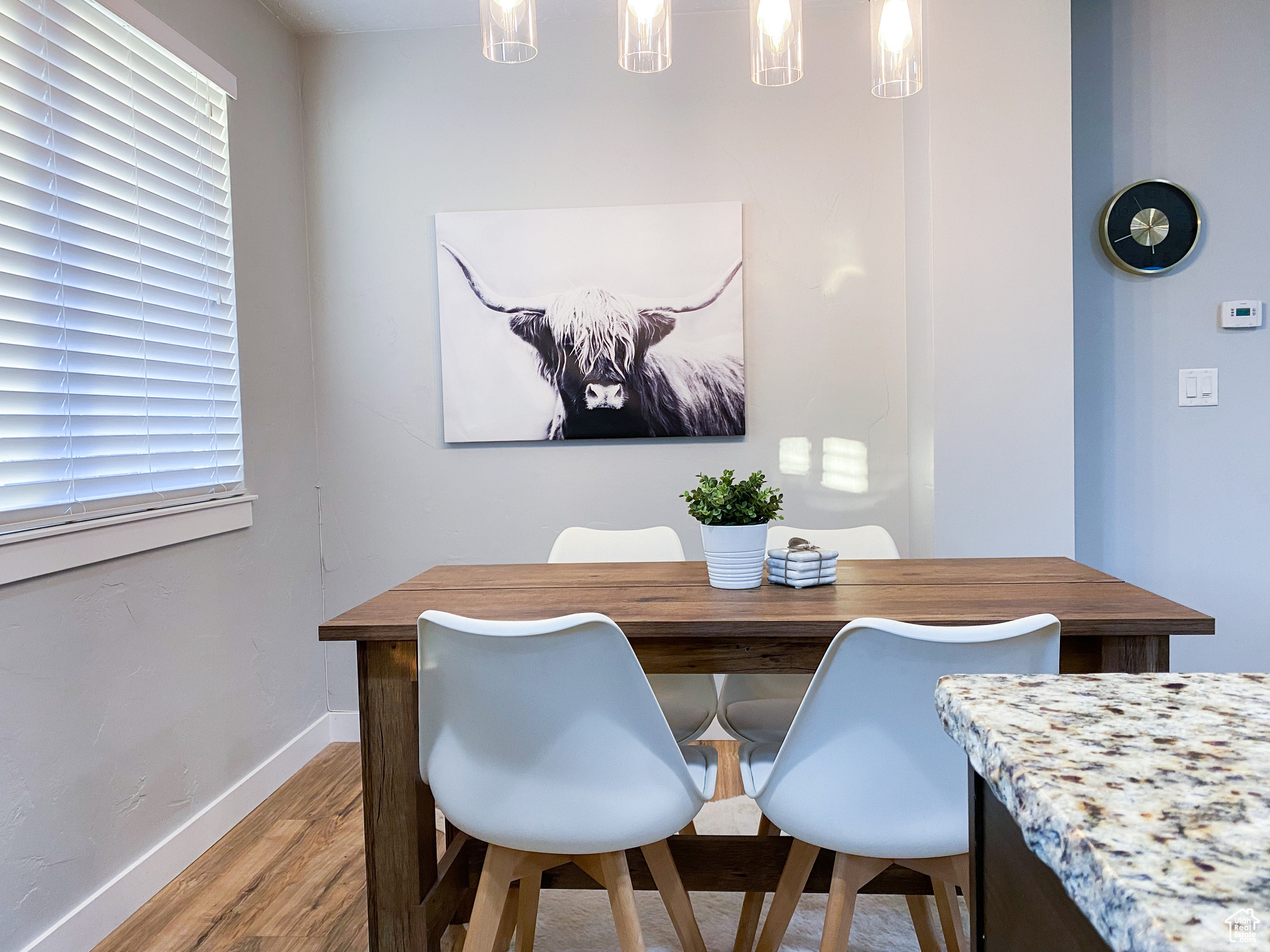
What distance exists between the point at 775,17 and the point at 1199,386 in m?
1.98

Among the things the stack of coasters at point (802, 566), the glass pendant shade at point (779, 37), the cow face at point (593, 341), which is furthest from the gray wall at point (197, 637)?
the glass pendant shade at point (779, 37)

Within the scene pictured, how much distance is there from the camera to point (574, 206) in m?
3.11

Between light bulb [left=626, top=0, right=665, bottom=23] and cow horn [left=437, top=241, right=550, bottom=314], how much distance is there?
1499 millimetres

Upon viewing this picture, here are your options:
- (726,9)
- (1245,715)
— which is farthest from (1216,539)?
(1245,715)

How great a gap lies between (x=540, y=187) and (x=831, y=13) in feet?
3.84

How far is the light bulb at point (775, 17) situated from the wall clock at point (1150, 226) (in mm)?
1633

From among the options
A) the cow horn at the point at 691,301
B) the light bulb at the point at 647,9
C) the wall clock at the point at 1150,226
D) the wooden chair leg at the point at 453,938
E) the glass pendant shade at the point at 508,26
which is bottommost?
the wooden chair leg at the point at 453,938

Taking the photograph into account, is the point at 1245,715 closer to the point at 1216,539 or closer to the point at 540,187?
the point at 1216,539

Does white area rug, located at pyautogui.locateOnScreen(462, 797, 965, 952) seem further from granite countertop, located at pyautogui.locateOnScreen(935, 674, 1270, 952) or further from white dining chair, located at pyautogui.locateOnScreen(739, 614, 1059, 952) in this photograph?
granite countertop, located at pyautogui.locateOnScreen(935, 674, 1270, 952)

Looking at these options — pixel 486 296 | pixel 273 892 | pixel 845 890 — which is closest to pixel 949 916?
pixel 845 890

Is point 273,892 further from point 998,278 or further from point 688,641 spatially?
point 998,278

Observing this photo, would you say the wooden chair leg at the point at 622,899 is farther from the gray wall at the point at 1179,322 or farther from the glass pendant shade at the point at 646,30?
the gray wall at the point at 1179,322

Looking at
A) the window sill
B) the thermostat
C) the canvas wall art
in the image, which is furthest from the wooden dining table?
the thermostat

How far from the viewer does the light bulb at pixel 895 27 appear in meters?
1.74
